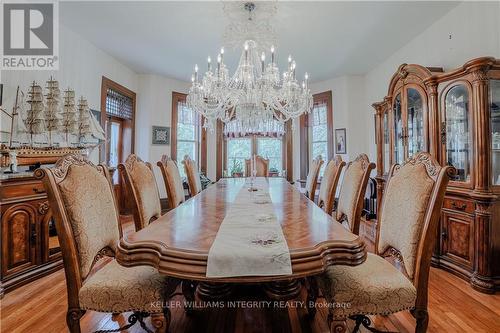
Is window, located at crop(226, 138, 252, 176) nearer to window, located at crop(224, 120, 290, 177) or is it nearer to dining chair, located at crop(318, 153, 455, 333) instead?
window, located at crop(224, 120, 290, 177)

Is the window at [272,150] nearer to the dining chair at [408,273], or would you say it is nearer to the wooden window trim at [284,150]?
the wooden window trim at [284,150]

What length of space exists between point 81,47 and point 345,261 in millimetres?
4204

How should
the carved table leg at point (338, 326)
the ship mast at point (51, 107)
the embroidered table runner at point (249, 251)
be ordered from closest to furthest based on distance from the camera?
the embroidered table runner at point (249, 251) < the carved table leg at point (338, 326) < the ship mast at point (51, 107)

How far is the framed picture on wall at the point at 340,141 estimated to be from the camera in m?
5.17

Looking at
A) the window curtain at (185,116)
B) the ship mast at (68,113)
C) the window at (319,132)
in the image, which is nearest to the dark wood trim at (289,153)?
the window at (319,132)

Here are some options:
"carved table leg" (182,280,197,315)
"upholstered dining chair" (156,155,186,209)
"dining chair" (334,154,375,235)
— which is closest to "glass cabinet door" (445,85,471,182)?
"dining chair" (334,154,375,235)

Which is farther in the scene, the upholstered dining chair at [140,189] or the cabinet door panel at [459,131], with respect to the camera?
the cabinet door panel at [459,131]

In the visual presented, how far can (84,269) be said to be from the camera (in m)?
1.18

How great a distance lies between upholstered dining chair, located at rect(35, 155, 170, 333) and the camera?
3.60ft

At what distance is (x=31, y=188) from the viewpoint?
2.26 m

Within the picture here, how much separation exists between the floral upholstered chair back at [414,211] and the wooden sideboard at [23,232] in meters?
2.78

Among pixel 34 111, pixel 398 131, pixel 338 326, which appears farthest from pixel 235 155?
pixel 338 326

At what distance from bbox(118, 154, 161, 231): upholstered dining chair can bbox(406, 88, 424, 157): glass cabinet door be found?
9.15 feet

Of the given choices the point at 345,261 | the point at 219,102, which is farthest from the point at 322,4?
the point at 345,261
